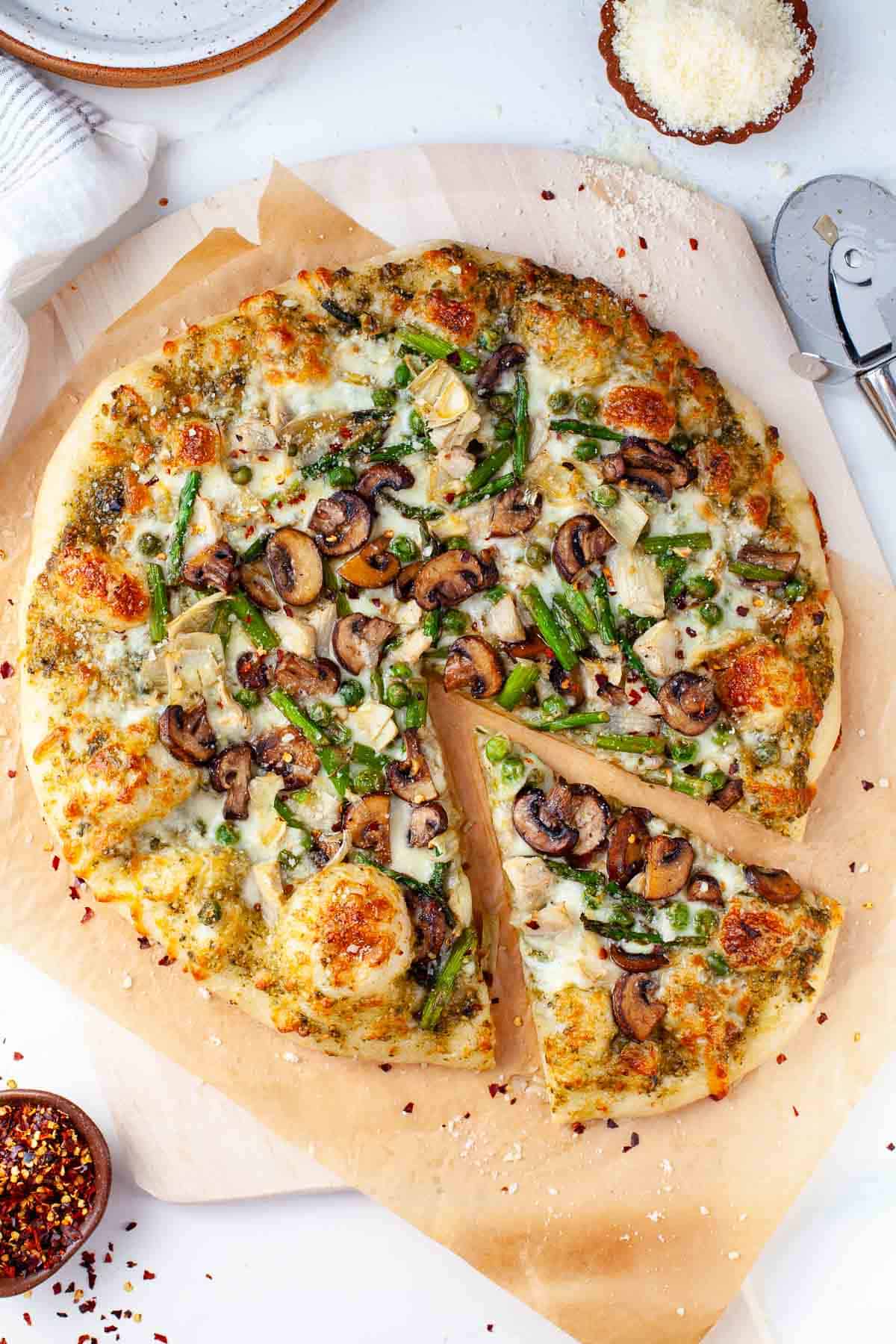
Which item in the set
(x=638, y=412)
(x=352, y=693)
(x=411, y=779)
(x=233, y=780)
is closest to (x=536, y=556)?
(x=638, y=412)

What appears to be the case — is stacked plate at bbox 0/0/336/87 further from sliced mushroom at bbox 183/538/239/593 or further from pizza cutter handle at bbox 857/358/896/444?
pizza cutter handle at bbox 857/358/896/444

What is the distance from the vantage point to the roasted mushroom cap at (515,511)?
5840mm

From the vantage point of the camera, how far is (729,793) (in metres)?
5.96

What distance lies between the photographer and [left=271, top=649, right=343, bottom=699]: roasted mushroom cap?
18.9 feet

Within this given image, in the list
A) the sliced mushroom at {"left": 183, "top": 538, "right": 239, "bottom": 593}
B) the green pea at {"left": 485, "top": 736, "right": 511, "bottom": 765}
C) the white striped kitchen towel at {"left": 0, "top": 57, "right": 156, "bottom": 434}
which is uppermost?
the white striped kitchen towel at {"left": 0, "top": 57, "right": 156, "bottom": 434}

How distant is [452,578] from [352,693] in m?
0.70

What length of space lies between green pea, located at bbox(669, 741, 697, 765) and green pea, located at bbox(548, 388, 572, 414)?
1623mm

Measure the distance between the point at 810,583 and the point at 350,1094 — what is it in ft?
10.8

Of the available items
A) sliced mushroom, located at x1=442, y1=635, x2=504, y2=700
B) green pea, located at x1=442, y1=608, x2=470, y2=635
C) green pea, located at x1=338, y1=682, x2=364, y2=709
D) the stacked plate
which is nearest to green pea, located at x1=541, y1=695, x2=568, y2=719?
sliced mushroom, located at x1=442, y1=635, x2=504, y2=700

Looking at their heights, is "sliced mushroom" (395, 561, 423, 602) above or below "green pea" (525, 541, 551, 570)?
above

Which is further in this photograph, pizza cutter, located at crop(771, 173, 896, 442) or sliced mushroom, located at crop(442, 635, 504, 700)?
pizza cutter, located at crop(771, 173, 896, 442)

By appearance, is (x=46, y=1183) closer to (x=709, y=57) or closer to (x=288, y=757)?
(x=288, y=757)

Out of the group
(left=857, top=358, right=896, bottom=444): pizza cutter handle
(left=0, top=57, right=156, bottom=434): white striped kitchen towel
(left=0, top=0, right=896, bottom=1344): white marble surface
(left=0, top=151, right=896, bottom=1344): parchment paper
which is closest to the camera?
(left=0, top=57, right=156, bottom=434): white striped kitchen towel

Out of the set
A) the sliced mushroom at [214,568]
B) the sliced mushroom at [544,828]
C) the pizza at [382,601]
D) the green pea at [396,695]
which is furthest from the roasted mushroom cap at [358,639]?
the sliced mushroom at [544,828]
